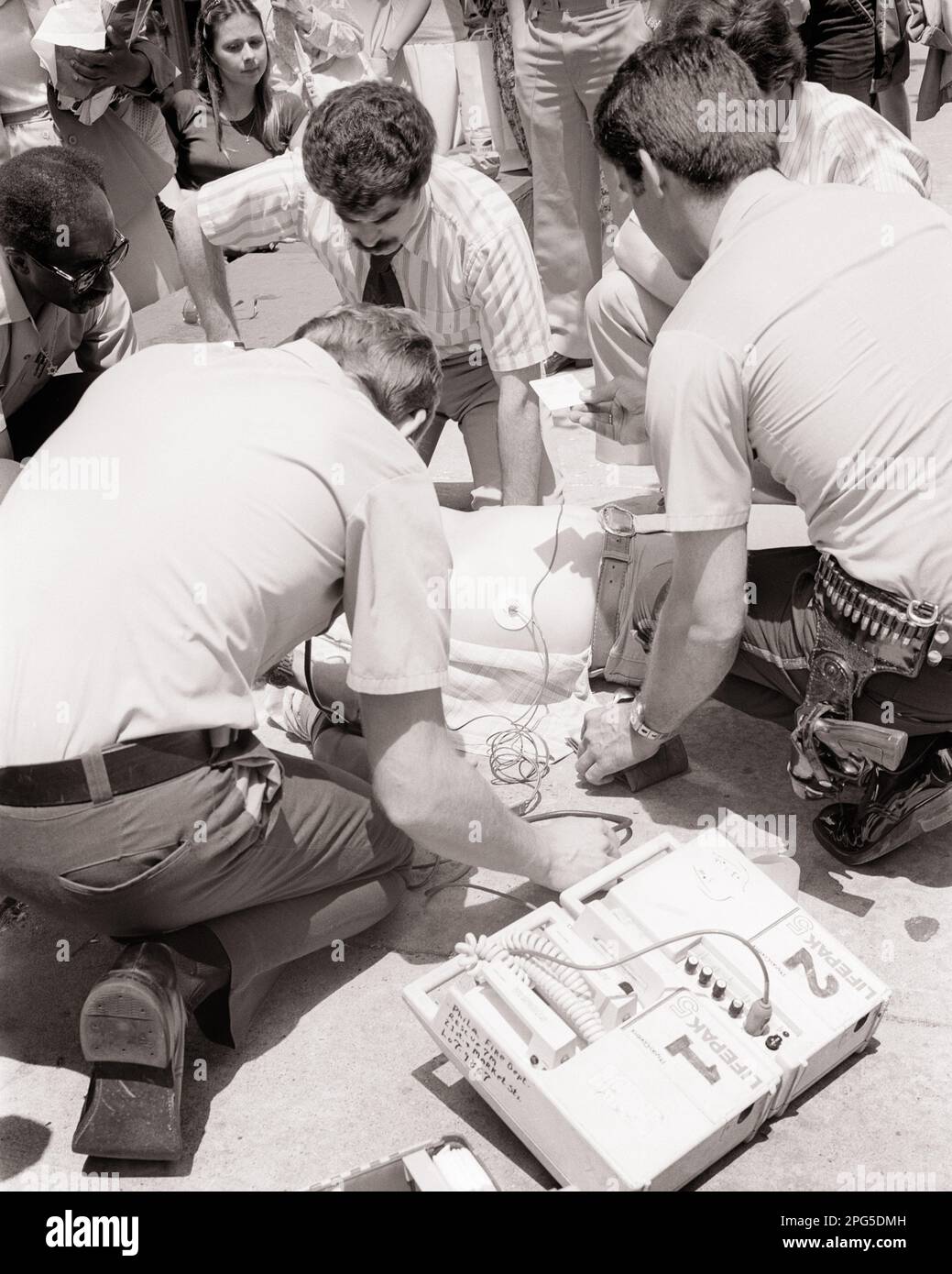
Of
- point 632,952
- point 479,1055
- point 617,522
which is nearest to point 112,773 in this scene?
point 479,1055

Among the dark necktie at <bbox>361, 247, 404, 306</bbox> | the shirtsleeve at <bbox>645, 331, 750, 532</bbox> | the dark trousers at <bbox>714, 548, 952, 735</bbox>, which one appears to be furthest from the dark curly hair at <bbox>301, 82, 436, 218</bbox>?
the dark trousers at <bbox>714, 548, 952, 735</bbox>

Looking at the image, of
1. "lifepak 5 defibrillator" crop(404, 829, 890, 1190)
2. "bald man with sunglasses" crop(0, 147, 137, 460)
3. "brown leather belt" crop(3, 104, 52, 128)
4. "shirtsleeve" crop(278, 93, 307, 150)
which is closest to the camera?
"lifepak 5 defibrillator" crop(404, 829, 890, 1190)

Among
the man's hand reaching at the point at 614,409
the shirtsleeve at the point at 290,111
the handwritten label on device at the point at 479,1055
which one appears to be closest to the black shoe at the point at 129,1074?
the handwritten label on device at the point at 479,1055

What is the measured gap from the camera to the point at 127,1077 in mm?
1812

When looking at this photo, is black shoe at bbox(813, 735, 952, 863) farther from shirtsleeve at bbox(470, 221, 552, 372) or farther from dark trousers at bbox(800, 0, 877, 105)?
dark trousers at bbox(800, 0, 877, 105)

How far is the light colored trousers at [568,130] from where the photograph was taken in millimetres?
4000

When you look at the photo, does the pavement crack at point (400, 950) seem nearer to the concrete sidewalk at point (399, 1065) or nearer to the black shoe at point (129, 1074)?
the concrete sidewalk at point (399, 1065)

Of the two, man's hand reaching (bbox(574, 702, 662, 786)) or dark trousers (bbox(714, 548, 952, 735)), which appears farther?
man's hand reaching (bbox(574, 702, 662, 786))

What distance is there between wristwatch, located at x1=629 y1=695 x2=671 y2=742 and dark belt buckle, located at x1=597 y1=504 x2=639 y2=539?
1.47ft

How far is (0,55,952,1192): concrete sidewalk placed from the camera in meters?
1.86

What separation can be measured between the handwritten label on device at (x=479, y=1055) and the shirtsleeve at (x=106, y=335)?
2304mm

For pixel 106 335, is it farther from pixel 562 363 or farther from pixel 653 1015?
pixel 653 1015

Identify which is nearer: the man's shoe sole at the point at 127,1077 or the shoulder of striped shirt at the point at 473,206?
the man's shoe sole at the point at 127,1077
